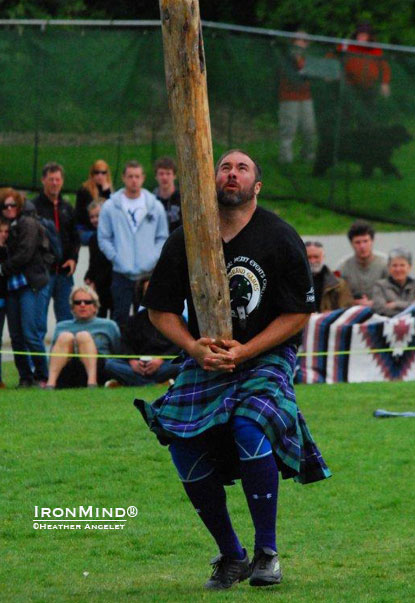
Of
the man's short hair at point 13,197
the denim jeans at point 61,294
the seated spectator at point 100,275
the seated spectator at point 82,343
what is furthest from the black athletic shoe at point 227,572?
the seated spectator at point 100,275

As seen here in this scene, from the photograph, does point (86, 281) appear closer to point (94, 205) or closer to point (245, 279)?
point (94, 205)

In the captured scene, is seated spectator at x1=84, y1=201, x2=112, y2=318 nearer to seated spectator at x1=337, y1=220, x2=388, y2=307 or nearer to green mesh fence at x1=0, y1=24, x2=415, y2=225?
seated spectator at x1=337, y1=220, x2=388, y2=307

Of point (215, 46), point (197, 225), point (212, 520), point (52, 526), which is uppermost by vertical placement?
point (215, 46)

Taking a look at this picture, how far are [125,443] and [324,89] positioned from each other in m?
7.73

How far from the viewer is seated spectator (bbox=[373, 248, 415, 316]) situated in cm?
1127

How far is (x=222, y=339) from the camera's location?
524 cm

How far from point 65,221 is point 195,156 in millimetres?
6750

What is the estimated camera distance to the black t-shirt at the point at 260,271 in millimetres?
5301

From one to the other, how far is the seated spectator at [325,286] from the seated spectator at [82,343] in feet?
5.39

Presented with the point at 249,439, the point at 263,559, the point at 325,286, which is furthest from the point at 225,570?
the point at 325,286

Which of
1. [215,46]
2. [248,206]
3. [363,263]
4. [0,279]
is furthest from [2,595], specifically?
[215,46]

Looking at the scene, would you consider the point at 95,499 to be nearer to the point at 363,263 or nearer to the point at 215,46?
the point at 363,263

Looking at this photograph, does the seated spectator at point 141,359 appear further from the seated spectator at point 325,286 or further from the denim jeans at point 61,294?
the seated spectator at point 325,286

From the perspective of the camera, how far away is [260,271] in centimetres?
530
